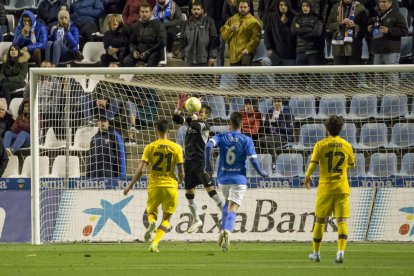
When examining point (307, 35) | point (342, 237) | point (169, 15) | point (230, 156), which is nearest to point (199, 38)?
point (169, 15)

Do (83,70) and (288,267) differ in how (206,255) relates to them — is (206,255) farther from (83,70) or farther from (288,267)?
(83,70)

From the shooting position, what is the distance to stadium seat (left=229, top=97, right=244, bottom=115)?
21.5 meters

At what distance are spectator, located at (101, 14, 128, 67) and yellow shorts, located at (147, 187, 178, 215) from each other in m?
7.92

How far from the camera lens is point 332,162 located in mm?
14852

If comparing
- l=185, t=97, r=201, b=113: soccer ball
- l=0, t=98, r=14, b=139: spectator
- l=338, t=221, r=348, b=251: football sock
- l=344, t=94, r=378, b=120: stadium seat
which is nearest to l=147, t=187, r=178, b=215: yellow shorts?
l=185, t=97, r=201, b=113: soccer ball

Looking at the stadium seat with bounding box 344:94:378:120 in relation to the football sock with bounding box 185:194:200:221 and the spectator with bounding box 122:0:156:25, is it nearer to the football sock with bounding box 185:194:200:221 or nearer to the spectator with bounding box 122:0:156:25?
the football sock with bounding box 185:194:200:221

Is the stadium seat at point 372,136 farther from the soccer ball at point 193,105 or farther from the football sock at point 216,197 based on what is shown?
the soccer ball at point 193,105

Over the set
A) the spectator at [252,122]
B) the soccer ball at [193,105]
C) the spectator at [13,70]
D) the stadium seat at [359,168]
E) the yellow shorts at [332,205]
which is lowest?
the yellow shorts at [332,205]

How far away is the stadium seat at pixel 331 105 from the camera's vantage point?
69.5 feet

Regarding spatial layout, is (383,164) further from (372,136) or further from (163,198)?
(163,198)

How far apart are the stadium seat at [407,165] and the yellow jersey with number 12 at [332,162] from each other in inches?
236

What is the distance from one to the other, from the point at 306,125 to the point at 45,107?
4.73 m

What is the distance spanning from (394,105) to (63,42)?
315 inches

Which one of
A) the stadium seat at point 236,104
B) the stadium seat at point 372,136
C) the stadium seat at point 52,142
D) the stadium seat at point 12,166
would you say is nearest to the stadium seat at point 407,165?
the stadium seat at point 372,136
